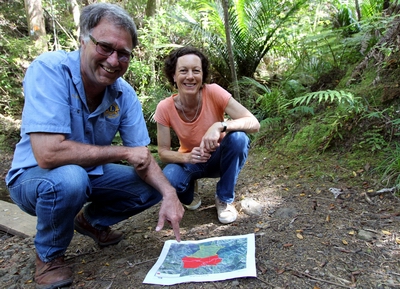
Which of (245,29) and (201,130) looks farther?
(245,29)

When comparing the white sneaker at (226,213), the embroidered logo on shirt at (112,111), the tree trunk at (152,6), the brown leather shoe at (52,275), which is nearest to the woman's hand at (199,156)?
the white sneaker at (226,213)

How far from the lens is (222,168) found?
214cm

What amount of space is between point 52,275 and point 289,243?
121 cm

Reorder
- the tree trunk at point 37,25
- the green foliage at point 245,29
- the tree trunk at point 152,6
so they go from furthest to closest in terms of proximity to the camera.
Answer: the tree trunk at point 152,6 → the tree trunk at point 37,25 → the green foliage at point 245,29

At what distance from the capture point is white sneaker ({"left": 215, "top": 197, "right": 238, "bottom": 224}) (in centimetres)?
207

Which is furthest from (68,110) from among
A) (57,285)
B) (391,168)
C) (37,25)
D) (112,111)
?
(37,25)

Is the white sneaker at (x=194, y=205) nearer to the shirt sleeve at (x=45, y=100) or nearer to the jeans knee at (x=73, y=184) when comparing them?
the jeans knee at (x=73, y=184)

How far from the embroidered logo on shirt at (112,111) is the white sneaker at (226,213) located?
920mm

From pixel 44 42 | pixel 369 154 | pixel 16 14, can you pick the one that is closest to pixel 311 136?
pixel 369 154

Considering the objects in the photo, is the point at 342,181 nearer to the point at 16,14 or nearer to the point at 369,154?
the point at 369,154

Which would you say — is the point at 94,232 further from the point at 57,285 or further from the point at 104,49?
the point at 104,49

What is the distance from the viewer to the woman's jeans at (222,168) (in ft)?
6.71

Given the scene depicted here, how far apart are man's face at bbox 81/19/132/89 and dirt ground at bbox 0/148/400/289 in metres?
0.98

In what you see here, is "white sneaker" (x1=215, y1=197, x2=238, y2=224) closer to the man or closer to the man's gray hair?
the man
